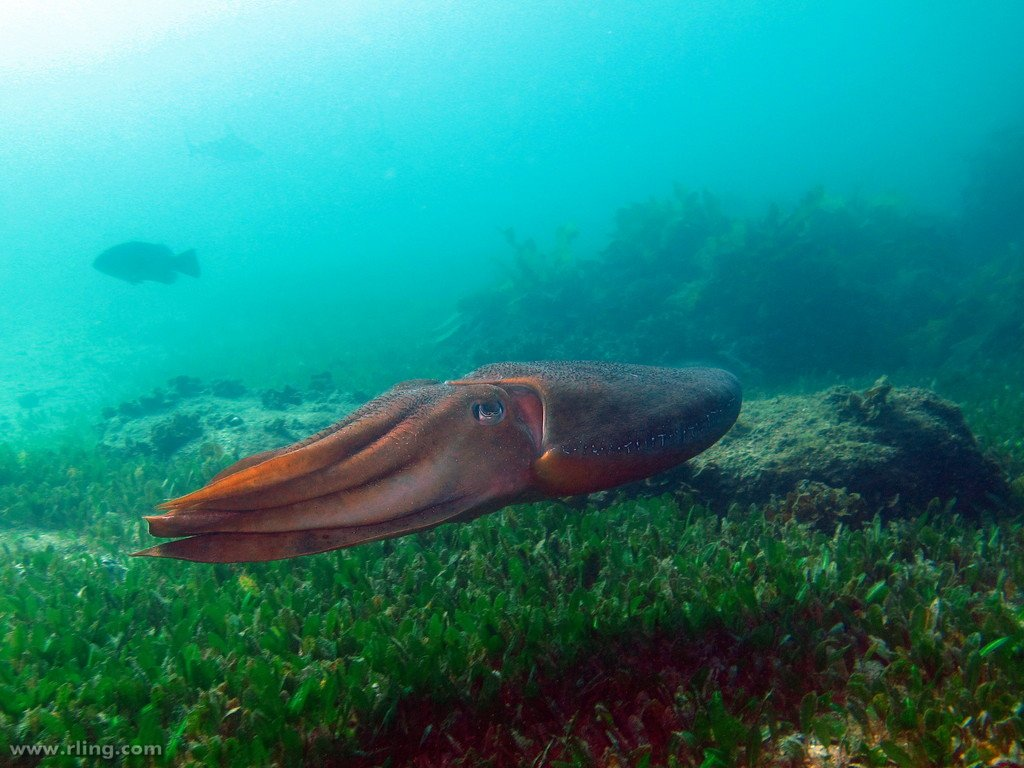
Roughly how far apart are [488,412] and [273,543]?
0.93 m

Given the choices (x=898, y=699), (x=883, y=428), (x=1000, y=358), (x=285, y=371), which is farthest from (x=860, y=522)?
(x=285, y=371)

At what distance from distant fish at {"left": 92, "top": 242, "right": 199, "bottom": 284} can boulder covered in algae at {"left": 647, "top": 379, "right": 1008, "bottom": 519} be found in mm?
22431

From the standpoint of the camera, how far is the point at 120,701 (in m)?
2.91

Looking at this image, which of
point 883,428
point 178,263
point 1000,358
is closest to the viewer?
point 883,428

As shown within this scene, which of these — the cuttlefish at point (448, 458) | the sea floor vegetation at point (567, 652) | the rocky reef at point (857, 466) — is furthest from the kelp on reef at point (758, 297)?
the cuttlefish at point (448, 458)

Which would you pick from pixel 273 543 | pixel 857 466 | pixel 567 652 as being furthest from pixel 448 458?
pixel 857 466

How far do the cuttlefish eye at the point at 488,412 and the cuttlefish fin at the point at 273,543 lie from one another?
50 cm

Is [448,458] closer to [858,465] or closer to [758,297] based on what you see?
[858,465]

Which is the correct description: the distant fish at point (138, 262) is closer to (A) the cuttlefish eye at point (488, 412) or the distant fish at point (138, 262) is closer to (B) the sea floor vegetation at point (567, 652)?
(B) the sea floor vegetation at point (567, 652)

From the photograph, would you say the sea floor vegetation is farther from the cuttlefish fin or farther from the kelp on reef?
the kelp on reef

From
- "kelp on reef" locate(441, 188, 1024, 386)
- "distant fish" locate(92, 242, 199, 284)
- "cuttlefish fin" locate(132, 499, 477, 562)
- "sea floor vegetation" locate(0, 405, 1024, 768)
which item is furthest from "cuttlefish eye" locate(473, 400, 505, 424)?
"distant fish" locate(92, 242, 199, 284)

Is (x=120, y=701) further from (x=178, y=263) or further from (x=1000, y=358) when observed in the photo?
(x=178, y=263)

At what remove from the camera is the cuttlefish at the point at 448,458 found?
1911mm

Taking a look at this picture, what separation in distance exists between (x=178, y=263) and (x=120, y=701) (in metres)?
22.9
